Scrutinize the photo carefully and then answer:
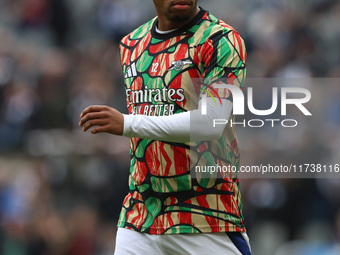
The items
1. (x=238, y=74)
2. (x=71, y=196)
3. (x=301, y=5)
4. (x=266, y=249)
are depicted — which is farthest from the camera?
(x=301, y=5)

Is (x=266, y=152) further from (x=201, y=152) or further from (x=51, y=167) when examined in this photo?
(x=201, y=152)

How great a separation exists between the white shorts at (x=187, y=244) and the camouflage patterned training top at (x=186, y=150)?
0.04 metres

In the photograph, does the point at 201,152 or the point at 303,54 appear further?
the point at 303,54

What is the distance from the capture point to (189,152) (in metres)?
3.98

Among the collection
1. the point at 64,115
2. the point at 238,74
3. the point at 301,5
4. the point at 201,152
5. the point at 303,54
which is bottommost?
the point at 201,152

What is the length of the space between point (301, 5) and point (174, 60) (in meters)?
5.11

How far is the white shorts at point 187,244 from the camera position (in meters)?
3.96

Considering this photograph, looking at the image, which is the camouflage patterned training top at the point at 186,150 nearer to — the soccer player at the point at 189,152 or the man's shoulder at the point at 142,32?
the soccer player at the point at 189,152

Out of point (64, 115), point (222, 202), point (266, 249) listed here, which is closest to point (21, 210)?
point (64, 115)

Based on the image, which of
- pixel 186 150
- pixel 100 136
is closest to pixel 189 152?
pixel 186 150

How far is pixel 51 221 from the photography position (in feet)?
25.6

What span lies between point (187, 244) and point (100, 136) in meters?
4.22

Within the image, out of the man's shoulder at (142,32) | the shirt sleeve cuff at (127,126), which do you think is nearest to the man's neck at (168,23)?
the man's shoulder at (142,32)

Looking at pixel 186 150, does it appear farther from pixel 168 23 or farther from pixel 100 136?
pixel 100 136
